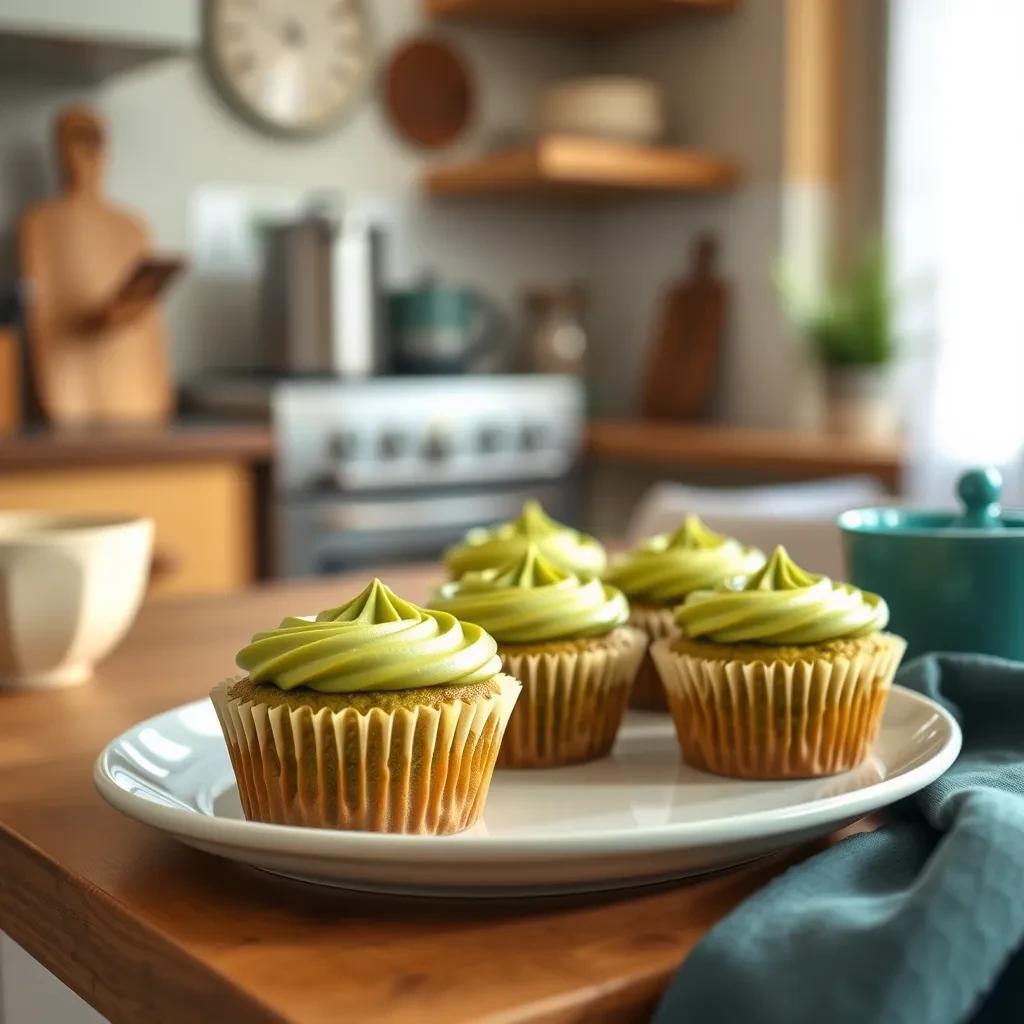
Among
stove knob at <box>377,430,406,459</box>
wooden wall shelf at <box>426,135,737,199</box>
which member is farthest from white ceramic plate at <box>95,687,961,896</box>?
wooden wall shelf at <box>426,135,737,199</box>

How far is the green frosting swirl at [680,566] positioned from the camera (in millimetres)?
995

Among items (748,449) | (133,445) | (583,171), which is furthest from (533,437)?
(133,445)

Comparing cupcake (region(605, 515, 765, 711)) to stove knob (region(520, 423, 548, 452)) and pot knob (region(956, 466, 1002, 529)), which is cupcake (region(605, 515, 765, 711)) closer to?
pot knob (region(956, 466, 1002, 529))

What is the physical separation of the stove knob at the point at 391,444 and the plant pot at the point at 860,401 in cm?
100

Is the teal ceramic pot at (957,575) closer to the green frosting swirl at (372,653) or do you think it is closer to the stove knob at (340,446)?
the green frosting swirl at (372,653)

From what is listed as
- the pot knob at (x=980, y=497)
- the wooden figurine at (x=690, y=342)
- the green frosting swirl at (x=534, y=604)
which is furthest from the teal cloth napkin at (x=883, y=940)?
the wooden figurine at (x=690, y=342)

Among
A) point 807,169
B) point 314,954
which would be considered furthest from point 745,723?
point 807,169

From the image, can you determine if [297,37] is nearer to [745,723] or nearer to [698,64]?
[698,64]

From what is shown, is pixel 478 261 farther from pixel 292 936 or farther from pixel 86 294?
pixel 292 936

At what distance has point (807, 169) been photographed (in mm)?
3406

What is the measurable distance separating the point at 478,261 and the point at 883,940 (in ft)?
11.0

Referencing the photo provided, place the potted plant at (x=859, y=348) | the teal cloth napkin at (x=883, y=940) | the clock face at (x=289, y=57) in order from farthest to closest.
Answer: the clock face at (x=289, y=57)
the potted plant at (x=859, y=348)
the teal cloth napkin at (x=883, y=940)

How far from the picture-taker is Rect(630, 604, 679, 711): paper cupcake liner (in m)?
0.98

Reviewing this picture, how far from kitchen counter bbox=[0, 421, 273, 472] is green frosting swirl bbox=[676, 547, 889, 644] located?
6.08 ft
